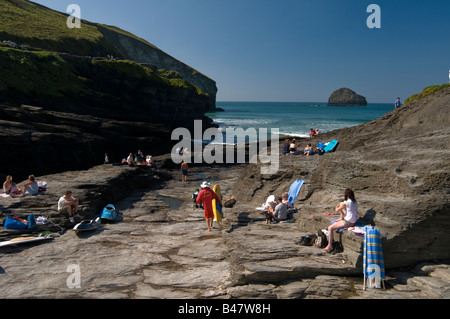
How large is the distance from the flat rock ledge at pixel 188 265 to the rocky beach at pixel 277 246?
0.03 metres

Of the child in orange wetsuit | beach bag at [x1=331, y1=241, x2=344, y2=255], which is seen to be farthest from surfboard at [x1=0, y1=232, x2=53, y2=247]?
beach bag at [x1=331, y1=241, x2=344, y2=255]

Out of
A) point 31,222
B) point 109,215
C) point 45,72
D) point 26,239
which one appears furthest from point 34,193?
point 45,72

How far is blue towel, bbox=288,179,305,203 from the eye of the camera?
11.2 meters

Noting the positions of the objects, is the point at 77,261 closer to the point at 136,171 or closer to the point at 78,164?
the point at 136,171

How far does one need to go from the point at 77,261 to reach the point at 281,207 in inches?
252

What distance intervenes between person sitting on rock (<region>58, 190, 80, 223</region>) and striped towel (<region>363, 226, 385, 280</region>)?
9.74m

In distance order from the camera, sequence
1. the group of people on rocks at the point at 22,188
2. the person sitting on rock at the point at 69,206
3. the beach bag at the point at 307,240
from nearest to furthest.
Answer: the beach bag at the point at 307,240
the person sitting on rock at the point at 69,206
the group of people on rocks at the point at 22,188

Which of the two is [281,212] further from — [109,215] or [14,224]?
[14,224]

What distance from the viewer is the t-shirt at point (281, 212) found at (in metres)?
9.59

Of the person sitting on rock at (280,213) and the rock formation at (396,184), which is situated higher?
the rock formation at (396,184)

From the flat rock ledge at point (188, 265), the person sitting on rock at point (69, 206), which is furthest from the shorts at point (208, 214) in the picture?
the person sitting on rock at point (69, 206)

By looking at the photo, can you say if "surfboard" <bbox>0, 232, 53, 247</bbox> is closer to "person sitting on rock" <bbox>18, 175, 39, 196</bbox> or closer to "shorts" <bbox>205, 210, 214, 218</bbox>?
"person sitting on rock" <bbox>18, 175, 39, 196</bbox>

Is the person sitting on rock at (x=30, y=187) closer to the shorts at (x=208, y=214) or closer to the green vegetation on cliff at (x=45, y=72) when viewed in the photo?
the shorts at (x=208, y=214)
